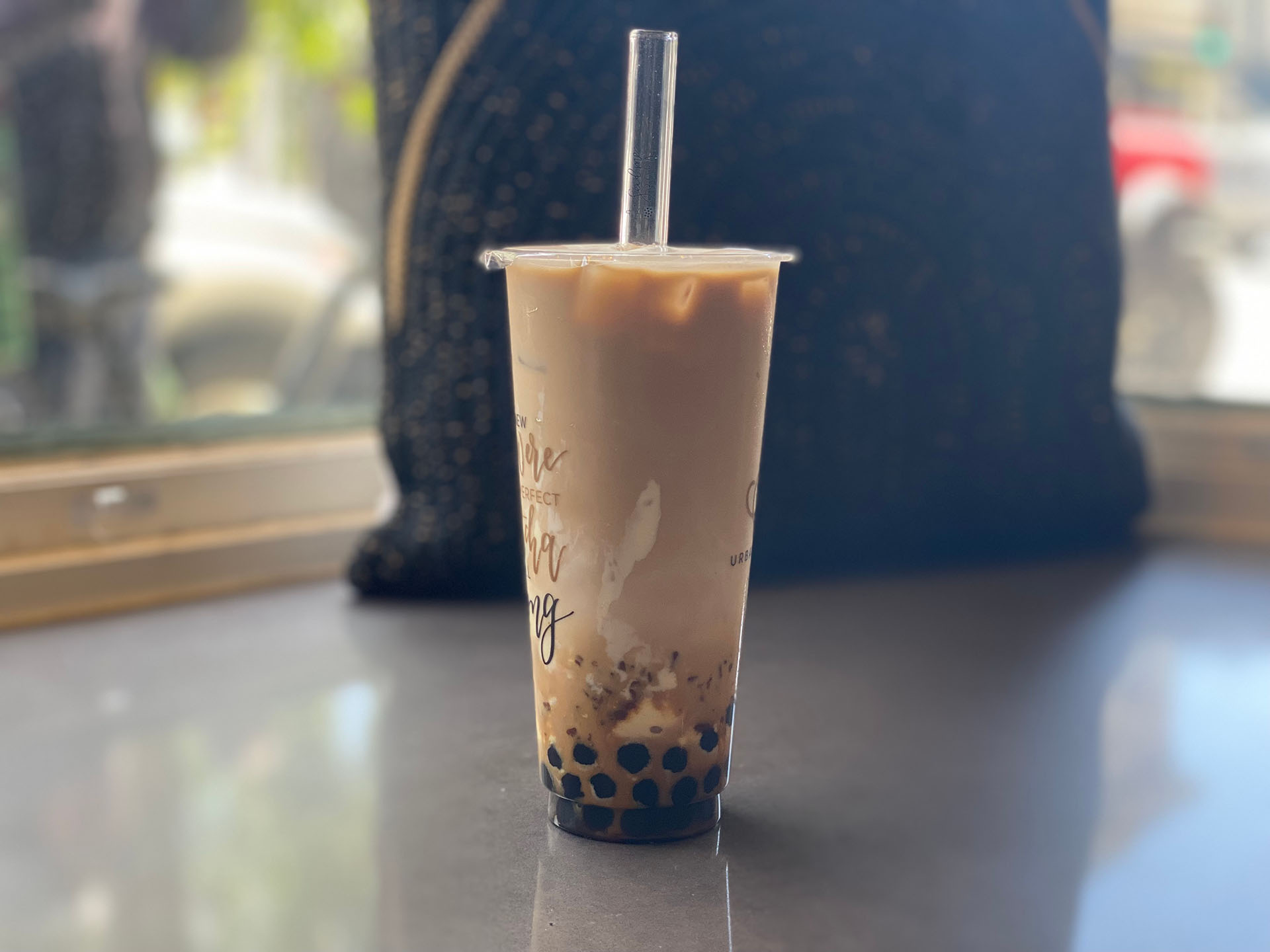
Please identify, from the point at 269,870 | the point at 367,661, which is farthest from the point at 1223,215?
the point at 269,870

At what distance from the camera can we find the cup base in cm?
56

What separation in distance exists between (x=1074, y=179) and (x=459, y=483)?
566 millimetres

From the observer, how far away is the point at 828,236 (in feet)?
3.10

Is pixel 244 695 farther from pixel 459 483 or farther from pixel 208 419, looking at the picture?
pixel 208 419

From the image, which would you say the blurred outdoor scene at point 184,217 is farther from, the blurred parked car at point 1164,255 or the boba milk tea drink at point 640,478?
the blurred parked car at point 1164,255

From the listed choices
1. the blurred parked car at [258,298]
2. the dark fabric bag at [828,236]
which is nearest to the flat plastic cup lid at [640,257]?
the dark fabric bag at [828,236]

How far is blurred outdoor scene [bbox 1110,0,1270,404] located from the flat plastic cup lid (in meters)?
0.91

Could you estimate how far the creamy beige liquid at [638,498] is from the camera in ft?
1.66

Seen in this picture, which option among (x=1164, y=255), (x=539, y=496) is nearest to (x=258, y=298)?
(x=539, y=496)

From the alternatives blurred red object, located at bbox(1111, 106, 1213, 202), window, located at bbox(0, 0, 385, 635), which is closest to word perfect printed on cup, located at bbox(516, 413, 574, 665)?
window, located at bbox(0, 0, 385, 635)

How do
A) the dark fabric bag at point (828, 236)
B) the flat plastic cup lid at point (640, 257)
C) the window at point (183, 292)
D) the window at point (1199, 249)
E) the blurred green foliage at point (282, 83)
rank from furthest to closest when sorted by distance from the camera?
the window at point (1199, 249)
the blurred green foliage at point (282, 83)
the window at point (183, 292)
the dark fabric bag at point (828, 236)
the flat plastic cup lid at point (640, 257)

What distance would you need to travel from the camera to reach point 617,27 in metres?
0.86

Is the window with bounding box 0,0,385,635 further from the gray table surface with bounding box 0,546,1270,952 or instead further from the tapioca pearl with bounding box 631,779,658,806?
the tapioca pearl with bounding box 631,779,658,806

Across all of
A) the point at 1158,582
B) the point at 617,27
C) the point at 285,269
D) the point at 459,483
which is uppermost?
the point at 617,27
